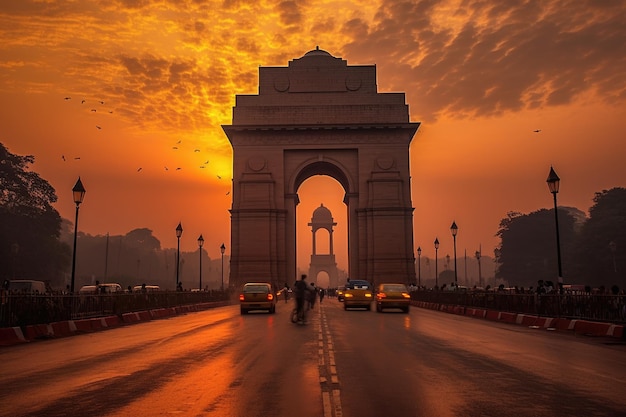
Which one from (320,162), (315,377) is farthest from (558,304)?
(320,162)

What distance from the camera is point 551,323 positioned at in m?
23.2

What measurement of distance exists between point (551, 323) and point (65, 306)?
17.8 meters

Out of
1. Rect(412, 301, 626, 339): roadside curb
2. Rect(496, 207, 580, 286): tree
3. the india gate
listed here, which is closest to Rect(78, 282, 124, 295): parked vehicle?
the india gate

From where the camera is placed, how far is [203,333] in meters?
20.1

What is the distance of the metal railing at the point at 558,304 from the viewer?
19.2 m

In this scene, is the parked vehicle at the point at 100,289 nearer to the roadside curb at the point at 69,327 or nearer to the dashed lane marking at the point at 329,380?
the roadside curb at the point at 69,327

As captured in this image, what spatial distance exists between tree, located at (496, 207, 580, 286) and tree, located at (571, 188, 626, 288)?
53.2 feet

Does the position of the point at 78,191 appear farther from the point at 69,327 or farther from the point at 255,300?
the point at 255,300

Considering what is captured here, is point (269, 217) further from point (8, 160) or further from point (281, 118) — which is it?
point (8, 160)

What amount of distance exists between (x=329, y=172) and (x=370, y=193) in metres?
10.3

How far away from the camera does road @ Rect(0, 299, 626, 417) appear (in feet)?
24.9

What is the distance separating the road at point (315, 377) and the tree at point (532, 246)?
296 feet

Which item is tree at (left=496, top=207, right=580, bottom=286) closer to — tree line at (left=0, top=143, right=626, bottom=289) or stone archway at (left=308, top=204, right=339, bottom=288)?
tree line at (left=0, top=143, right=626, bottom=289)

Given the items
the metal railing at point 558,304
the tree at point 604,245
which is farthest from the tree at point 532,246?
the metal railing at point 558,304
